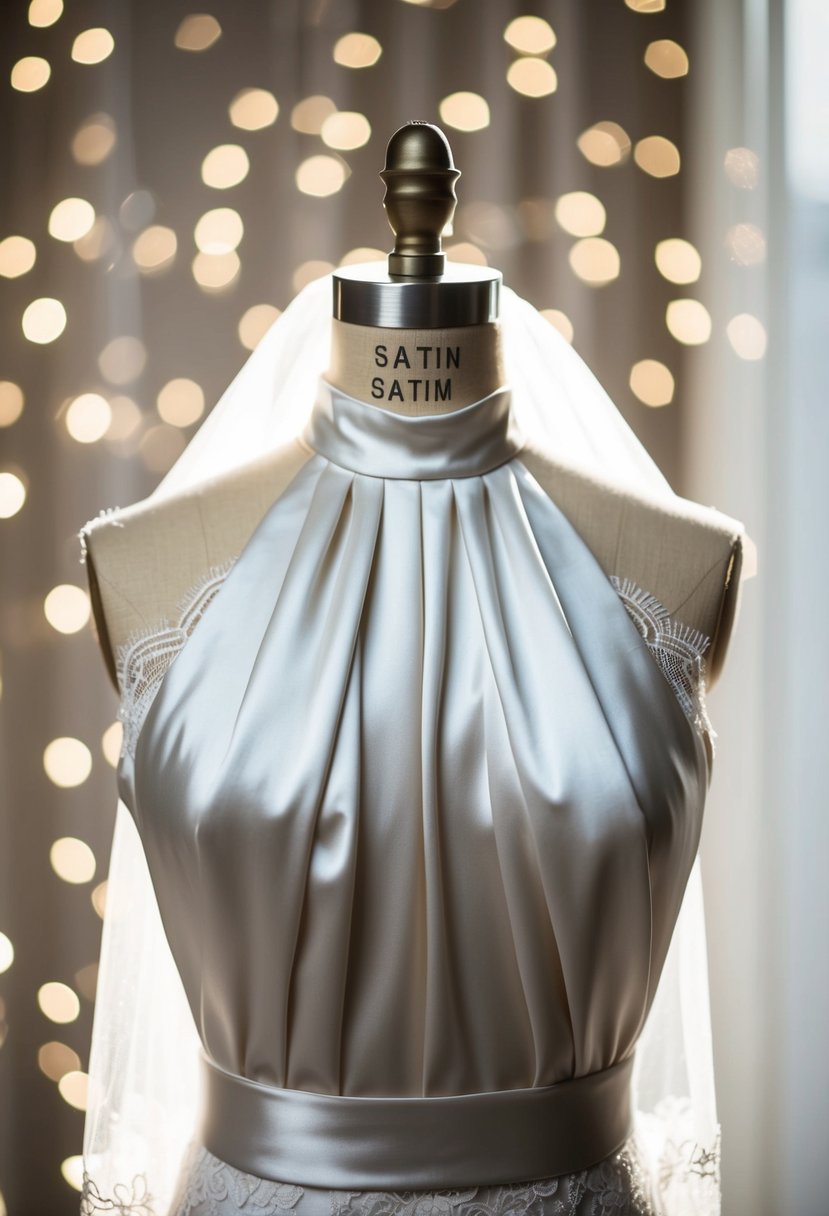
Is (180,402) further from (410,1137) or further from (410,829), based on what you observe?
(410,1137)

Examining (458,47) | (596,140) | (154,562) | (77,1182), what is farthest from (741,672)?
(77,1182)

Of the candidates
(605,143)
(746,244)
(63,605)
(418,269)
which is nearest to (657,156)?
(605,143)

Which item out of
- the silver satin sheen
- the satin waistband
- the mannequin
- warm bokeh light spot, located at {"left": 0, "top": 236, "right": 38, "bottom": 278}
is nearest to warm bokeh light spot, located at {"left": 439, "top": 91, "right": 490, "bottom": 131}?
warm bokeh light spot, located at {"left": 0, "top": 236, "right": 38, "bottom": 278}

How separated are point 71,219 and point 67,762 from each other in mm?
824

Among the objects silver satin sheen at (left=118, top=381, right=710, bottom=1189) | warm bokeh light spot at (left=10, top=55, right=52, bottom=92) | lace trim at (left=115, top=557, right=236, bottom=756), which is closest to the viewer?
silver satin sheen at (left=118, top=381, right=710, bottom=1189)

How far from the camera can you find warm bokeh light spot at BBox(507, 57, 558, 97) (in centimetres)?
183

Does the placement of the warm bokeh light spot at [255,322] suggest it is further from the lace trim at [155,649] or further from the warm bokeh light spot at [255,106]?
the lace trim at [155,649]

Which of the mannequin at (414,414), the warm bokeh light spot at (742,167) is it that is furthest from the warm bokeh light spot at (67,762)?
the warm bokeh light spot at (742,167)

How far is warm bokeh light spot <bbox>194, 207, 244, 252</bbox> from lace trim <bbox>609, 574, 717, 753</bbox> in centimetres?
104

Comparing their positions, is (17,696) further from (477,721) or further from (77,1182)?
(477,721)

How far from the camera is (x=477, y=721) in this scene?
37.7 inches

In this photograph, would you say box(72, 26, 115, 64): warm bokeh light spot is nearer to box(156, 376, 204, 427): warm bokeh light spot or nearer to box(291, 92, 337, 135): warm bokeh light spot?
box(291, 92, 337, 135): warm bokeh light spot

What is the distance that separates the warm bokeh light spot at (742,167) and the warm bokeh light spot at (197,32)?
787mm

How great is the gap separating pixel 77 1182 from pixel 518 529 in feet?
4.90
